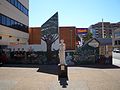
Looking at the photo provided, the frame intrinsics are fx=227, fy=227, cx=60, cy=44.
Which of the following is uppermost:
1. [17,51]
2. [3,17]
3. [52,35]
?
[3,17]

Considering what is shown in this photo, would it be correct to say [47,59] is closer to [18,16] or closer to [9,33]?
[9,33]

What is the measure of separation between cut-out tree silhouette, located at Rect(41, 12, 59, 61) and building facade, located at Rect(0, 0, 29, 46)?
5.62m

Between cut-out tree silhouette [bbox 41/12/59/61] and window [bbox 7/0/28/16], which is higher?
window [bbox 7/0/28/16]

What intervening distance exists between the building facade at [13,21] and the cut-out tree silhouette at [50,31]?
562 cm

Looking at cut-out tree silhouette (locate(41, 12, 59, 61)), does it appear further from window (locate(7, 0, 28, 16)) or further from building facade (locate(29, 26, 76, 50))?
building facade (locate(29, 26, 76, 50))

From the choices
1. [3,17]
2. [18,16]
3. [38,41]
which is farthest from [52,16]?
[38,41]

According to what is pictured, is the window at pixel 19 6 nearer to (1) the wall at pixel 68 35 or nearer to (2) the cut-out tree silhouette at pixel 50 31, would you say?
(2) the cut-out tree silhouette at pixel 50 31

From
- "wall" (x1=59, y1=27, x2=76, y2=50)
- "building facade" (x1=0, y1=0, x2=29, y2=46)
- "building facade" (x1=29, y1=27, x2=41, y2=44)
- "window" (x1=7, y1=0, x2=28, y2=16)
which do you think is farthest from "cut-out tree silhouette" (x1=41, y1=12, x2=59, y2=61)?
"wall" (x1=59, y1=27, x2=76, y2=50)

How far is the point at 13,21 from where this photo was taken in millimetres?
36750

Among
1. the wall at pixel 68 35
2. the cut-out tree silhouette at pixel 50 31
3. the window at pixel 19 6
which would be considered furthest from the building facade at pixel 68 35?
the cut-out tree silhouette at pixel 50 31

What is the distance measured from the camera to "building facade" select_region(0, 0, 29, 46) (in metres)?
32.1

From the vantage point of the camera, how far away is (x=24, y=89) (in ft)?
37.9

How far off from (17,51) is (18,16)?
1399 cm

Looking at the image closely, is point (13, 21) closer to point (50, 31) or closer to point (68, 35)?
point (50, 31)
